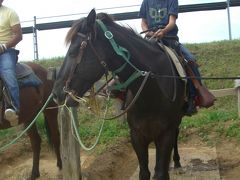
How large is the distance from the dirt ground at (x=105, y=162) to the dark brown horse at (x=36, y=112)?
317mm

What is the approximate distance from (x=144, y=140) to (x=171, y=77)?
785 millimetres

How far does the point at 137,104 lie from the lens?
4.61m

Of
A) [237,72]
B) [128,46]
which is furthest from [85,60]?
[237,72]

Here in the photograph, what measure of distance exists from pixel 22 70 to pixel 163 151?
283cm

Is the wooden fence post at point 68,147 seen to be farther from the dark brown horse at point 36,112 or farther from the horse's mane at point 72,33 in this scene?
the horse's mane at point 72,33

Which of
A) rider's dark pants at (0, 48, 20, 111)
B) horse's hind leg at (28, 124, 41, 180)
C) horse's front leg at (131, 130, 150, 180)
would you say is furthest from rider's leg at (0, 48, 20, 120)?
horse's front leg at (131, 130, 150, 180)

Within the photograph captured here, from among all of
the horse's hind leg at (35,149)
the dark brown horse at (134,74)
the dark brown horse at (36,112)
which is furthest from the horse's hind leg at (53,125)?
the dark brown horse at (134,74)

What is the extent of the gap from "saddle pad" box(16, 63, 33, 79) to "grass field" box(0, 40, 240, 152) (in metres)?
1.82

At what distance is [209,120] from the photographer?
8.46 metres

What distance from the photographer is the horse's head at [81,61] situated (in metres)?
4.01

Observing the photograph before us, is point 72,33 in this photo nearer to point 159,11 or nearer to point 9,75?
point 159,11

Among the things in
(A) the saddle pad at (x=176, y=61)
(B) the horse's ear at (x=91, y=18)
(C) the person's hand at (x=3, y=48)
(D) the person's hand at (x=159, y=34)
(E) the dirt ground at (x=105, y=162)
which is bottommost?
(E) the dirt ground at (x=105, y=162)

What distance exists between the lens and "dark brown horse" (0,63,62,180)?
6723mm

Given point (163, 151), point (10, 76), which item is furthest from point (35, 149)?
point (163, 151)
